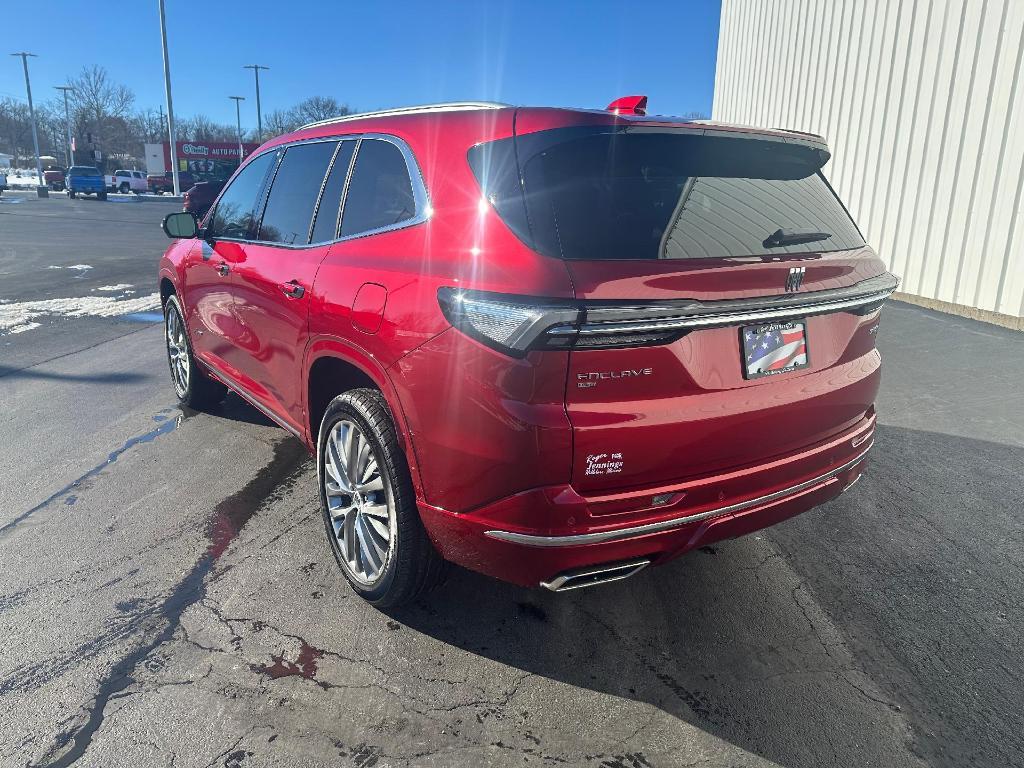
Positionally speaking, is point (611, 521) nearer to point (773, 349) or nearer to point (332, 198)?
point (773, 349)

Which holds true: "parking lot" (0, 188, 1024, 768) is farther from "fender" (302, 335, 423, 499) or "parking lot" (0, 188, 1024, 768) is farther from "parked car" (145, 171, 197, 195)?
"parked car" (145, 171, 197, 195)

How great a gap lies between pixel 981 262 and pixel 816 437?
25.0 feet

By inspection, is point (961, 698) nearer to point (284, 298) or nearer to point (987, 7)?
point (284, 298)

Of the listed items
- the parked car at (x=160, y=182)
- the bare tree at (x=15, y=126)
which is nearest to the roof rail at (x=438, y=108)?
the parked car at (x=160, y=182)

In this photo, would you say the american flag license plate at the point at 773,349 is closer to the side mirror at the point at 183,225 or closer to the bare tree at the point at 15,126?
the side mirror at the point at 183,225

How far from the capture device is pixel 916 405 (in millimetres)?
5730

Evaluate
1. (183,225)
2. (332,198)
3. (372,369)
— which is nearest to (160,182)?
(183,225)

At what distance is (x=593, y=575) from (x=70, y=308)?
9336mm

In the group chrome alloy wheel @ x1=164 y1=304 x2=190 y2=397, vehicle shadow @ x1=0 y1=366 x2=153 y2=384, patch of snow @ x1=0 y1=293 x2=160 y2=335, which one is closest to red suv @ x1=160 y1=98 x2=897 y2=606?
chrome alloy wheel @ x1=164 y1=304 x2=190 y2=397

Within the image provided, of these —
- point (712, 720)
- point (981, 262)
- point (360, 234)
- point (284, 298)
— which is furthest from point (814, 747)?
point (981, 262)

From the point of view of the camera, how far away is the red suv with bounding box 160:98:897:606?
2.15 m

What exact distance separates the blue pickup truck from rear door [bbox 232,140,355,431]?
5149 centimetres

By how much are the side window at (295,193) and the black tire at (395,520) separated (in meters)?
1.05

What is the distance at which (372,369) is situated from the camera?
2.68m
